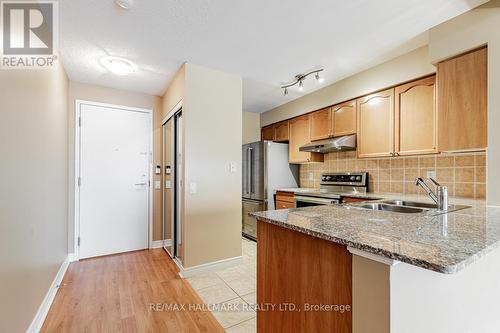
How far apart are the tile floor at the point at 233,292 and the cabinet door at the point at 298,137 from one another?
6.07ft

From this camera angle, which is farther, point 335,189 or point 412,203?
point 335,189

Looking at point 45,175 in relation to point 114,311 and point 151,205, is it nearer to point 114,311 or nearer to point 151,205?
point 114,311

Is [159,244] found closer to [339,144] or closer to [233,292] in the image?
[233,292]

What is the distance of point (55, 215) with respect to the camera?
2.40 metres

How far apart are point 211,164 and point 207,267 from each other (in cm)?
119

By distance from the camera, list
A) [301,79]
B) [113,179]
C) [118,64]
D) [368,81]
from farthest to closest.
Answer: [113,179] < [301,79] < [368,81] < [118,64]

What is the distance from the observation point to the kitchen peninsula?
74cm

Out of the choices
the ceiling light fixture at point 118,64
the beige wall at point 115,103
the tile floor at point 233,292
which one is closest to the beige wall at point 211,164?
the tile floor at point 233,292

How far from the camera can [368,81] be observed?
9.59 feet

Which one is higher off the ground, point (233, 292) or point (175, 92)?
point (175, 92)

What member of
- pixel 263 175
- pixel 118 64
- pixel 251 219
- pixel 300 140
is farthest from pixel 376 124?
pixel 118 64

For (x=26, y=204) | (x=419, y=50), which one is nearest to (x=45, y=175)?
(x=26, y=204)

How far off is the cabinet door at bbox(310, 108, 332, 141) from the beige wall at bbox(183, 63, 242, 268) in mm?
1356

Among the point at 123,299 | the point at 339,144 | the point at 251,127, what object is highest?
the point at 251,127
